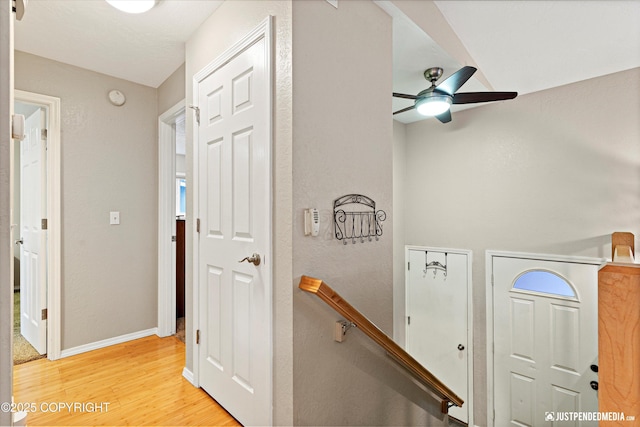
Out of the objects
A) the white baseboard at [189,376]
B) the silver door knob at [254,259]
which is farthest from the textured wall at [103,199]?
the silver door knob at [254,259]

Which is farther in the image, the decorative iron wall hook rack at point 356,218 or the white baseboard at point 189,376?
the white baseboard at point 189,376

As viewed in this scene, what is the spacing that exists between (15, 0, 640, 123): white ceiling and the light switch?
51.2 inches

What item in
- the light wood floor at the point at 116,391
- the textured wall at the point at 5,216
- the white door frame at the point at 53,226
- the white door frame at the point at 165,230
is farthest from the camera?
the white door frame at the point at 165,230

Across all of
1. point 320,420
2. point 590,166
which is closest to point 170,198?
point 320,420

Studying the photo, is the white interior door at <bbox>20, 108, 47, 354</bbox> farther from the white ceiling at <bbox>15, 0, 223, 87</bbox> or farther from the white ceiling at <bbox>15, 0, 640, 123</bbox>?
the white ceiling at <bbox>15, 0, 640, 123</bbox>

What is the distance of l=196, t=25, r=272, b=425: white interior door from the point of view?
165 centimetres

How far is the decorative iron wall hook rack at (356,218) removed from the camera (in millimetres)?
1719

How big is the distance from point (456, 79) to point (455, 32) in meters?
0.55

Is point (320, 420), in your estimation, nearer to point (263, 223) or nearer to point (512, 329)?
point (263, 223)

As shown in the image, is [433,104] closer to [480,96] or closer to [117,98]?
[480,96]

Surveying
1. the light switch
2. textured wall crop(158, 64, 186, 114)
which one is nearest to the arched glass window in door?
textured wall crop(158, 64, 186, 114)

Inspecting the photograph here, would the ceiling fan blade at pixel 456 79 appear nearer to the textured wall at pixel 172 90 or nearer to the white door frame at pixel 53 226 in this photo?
the textured wall at pixel 172 90

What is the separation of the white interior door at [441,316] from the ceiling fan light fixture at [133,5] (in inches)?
144

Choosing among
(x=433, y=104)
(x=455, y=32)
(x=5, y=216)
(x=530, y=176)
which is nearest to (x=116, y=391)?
(x=5, y=216)
